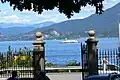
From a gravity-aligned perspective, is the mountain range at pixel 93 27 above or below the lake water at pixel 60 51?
above

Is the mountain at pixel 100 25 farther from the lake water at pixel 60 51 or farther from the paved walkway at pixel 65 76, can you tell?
the paved walkway at pixel 65 76

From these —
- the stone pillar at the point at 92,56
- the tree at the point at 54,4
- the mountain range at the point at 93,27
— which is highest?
the mountain range at the point at 93,27

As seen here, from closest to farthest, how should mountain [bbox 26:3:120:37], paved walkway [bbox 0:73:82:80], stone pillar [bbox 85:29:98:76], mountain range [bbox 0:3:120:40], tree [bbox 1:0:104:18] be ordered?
tree [bbox 1:0:104:18], stone pillar [bbox 85:29:98:76], paved walkway [bbox 0:73:82:80], mountain range [bbox 0:3:120:40], mountain [bbox 26:3:120:37]

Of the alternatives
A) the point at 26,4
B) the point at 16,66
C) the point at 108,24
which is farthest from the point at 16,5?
the point at 108,24

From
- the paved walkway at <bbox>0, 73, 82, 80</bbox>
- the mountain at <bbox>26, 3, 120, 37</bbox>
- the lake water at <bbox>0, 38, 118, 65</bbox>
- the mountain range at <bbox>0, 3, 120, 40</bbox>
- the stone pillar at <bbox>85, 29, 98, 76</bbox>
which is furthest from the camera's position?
the mountain at <bbox>26, 3, 120, 37</bbox>

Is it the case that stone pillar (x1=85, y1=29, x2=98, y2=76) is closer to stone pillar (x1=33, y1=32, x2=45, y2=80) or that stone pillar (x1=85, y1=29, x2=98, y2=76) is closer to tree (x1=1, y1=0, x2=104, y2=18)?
stone pillar (x1=33, y1=32, x2=45, y2=80)

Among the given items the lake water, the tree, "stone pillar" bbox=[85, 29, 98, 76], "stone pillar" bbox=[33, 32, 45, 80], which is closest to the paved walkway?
the lake water

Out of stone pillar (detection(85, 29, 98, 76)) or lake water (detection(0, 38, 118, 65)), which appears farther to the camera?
lake water (detection(0, 38, 118, 65))

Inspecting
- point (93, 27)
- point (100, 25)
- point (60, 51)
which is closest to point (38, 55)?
point (60, 51)

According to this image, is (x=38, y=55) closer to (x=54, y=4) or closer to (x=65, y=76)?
(x=65, y=76)

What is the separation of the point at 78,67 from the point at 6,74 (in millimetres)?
5341

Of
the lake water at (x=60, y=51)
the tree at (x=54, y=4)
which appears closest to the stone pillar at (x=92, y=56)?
the lake water at (x=60, y=51)

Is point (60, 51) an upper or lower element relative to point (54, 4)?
lower

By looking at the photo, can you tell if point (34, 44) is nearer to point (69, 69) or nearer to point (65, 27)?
point (69, 69)
